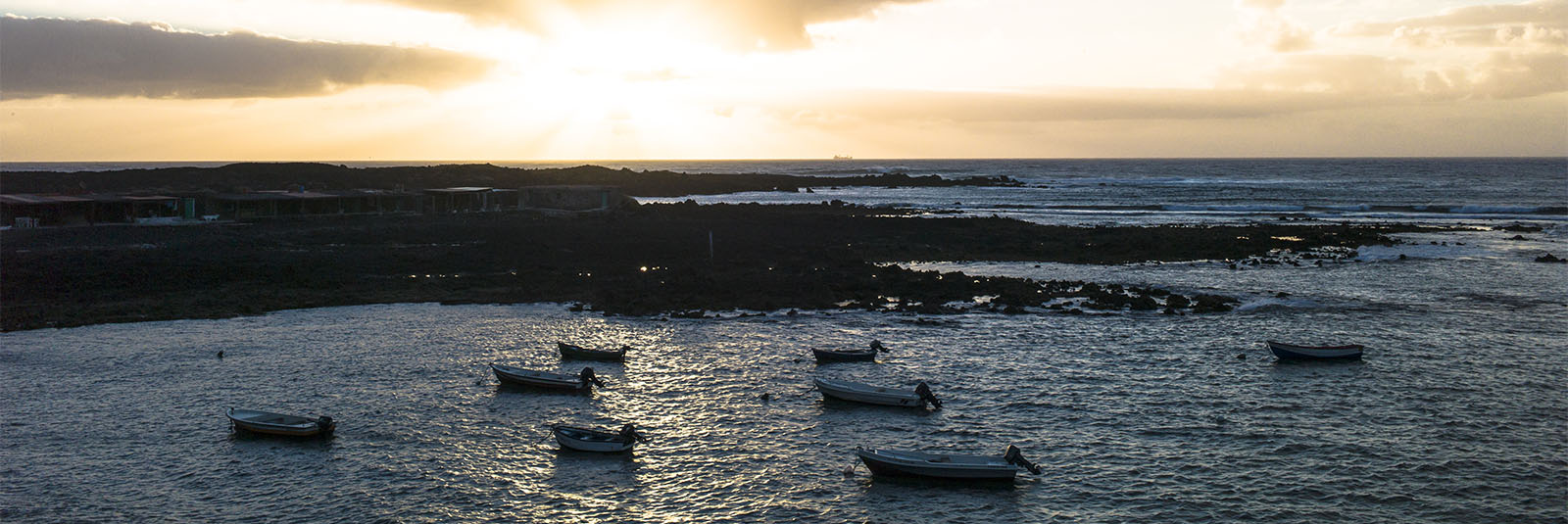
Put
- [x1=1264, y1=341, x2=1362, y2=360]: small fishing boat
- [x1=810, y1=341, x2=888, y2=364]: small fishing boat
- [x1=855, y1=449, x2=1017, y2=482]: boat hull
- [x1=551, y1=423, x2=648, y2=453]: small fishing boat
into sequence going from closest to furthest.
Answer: [x1=855, y1=449, x2=1017, y2=482]: boat hull → [x1=551, y1=423, x2=648, y2=453]: small fishing boat → [x1=810, y1=341, x2=888, y2=364]: small fishing boat → [x1=1264, y1=341, x2=1362, y2=360]: small fishing boat

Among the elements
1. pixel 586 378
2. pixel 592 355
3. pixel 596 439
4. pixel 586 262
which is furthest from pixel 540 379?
pixel 586 262

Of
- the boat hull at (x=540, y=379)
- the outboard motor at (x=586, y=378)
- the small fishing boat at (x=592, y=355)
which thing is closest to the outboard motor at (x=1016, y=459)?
the outboard motor at (x=586, y=378)

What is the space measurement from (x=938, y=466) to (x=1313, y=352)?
18467 millimetres

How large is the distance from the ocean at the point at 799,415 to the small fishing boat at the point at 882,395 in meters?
0.34

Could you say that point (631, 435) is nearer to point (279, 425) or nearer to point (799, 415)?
point (799, 415)

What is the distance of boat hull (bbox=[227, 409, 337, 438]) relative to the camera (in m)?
24.2

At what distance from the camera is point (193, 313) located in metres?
39.9

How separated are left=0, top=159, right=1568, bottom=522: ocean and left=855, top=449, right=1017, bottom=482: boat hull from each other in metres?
0.35

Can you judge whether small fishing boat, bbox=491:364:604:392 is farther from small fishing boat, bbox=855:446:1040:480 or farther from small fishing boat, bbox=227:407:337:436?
small fishing boat, bbox=855:446:1040:480

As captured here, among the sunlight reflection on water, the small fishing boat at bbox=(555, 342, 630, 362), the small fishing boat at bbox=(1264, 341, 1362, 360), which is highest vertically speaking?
→ the small fishing boat at bbox=(1264, 341, 1362, 360)

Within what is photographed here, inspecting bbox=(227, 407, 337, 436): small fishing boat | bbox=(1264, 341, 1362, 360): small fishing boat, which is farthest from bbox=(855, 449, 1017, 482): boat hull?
bbox=(1264, 341, 1362, 360): small fishing boat

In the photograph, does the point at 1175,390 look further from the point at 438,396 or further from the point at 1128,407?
the point at 438,396

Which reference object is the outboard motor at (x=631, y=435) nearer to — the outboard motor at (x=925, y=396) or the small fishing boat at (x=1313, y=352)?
the outboard motor at (x=925, y=396)

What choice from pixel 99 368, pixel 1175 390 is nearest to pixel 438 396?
pixel 99 368
